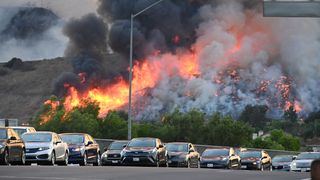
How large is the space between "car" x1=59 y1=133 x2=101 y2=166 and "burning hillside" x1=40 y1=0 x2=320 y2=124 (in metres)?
71.9

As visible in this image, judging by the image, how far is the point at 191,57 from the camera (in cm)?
12012

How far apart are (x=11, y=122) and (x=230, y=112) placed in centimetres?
8630

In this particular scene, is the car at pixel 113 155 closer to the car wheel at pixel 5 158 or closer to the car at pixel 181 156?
the car at pixel 181 156

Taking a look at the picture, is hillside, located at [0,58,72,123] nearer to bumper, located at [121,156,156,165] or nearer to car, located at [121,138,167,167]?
car, located at [121,138,167,167]

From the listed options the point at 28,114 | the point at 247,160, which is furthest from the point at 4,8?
the point at 247,160

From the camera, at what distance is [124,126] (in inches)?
4370

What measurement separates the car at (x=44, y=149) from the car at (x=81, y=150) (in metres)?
2.23

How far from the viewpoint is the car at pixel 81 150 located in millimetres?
36156

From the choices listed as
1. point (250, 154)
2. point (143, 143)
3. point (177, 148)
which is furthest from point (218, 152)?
point (143, 143)

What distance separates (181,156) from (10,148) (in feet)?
44.2

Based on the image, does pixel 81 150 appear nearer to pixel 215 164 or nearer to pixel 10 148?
pixel 10 148

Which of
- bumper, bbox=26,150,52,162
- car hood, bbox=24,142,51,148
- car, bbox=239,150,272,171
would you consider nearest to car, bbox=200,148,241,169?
car, bbox=239,150,272,171

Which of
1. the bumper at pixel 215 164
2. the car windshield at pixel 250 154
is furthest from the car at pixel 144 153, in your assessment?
the car windshield at pixel 250 154

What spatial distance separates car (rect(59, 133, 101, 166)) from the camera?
3616 cm
